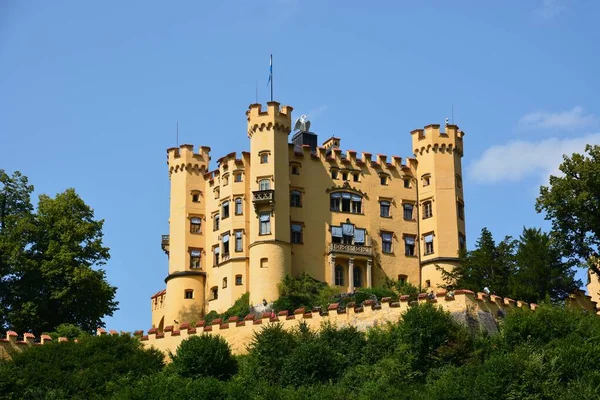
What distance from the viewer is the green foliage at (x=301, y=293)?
233 ft

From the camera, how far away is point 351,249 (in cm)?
7600

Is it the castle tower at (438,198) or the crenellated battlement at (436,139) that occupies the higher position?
the crenellated battlement at (436,139)

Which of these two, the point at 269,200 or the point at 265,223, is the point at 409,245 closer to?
the point at 265,223

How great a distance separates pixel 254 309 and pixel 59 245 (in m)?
11.3

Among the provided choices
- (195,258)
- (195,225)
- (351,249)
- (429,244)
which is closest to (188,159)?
(195,225)

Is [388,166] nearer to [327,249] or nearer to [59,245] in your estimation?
[327,249]

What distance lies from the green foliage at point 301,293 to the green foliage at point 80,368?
15.7 m

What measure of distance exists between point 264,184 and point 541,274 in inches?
740

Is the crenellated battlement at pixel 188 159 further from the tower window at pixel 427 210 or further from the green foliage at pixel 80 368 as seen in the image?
the green foliage at pixel 80 368

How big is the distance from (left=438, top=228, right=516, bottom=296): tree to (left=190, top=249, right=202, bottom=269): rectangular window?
57.3 ft

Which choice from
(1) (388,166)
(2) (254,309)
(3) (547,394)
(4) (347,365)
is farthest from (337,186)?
(3) (547,394)

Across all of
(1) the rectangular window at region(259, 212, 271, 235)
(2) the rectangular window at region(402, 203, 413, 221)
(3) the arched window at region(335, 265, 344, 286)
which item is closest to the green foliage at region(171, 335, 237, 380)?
(1) the rectangular window at region(259, 212, 271, 235)

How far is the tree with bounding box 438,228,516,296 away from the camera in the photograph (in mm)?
63875

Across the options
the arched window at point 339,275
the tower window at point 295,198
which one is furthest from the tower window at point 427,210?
the tower window at point 295,198
